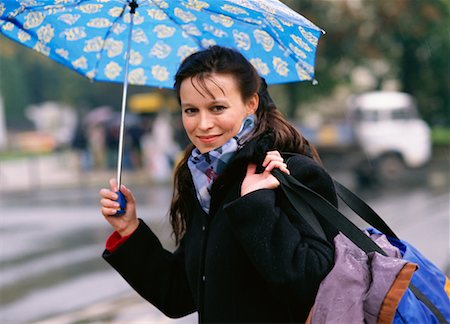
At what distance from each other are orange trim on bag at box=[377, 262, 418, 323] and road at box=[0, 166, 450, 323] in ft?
8.16

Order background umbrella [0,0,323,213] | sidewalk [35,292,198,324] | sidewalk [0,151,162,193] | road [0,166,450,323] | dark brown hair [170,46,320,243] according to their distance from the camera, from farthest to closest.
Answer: sidewalk [0,151,162,193] < road [0,166,450,323] < sidewalk [35,292,198,324] < background umbrella [0,0,323,213] < dark brown hair [170,46,320,243]

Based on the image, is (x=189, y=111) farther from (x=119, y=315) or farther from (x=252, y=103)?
(x=119, y=315)

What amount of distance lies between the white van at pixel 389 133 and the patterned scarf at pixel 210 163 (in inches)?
652

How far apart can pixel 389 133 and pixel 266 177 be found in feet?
58.7

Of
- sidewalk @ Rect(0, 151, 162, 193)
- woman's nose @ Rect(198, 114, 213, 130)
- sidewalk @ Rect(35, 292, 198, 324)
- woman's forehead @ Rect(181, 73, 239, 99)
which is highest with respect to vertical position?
woman's forehead @ Rect(181, 73, 239, 99)

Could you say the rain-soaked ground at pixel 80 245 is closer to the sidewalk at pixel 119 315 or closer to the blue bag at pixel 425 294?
the sidewalk at pixel 119 315

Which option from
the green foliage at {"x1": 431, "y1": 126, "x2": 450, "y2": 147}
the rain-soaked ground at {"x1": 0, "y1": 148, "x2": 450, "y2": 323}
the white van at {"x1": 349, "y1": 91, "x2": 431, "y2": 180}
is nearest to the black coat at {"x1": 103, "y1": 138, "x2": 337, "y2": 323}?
the rain-soaked ground at {"x1": 0, "y1": 148, "x2": 450, "y2": 323}

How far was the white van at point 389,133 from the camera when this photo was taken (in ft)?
61.8

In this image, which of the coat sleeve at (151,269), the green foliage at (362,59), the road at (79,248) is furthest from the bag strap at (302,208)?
the green foliage at (362,59)

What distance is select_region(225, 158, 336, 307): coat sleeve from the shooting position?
185cm

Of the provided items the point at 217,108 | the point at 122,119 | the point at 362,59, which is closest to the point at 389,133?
the point at 362,59

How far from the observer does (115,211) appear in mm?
2387

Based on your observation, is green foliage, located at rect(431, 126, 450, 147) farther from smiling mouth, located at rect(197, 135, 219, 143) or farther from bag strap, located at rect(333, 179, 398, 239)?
smiling mouth, located at rect(197, 135, 219, 143)

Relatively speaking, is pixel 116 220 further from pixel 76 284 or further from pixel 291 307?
pixel 76 284
